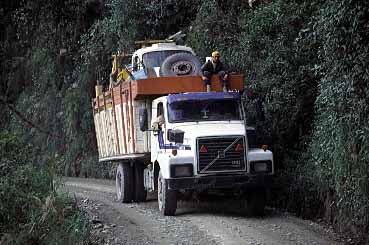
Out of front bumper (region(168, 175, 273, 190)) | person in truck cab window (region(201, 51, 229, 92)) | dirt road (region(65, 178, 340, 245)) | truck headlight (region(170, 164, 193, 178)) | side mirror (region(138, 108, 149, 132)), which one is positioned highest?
person in truck cab window (region(201, 51, 229, 92))

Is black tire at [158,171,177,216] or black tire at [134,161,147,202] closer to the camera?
black tire at [158,171,177,216]

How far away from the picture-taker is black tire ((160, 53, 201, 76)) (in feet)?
47.1

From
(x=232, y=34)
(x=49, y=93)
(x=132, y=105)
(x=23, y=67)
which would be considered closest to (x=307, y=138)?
(x=132, y=105)

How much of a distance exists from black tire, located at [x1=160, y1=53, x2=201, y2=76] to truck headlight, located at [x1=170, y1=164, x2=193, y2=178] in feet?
9.31

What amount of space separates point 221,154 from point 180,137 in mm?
897

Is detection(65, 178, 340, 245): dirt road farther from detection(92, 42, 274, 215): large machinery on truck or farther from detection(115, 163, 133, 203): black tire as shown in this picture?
detection(115, 163, 133, 203): black tire

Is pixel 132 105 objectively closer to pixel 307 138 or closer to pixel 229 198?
pixel 229 198

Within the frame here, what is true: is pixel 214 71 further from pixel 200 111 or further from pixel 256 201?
pixel 256 201

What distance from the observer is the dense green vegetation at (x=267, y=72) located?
34.2 ft

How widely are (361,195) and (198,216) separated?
138 inches

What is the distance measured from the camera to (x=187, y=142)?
12469mm

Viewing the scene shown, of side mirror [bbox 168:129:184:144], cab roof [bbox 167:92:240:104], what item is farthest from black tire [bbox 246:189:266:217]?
cab roof [bbox 167:92:240:104]

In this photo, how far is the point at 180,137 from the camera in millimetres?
12609

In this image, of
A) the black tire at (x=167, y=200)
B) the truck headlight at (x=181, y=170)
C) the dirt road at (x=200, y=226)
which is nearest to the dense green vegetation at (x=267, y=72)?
the dirt road at (x=200, y=226)
